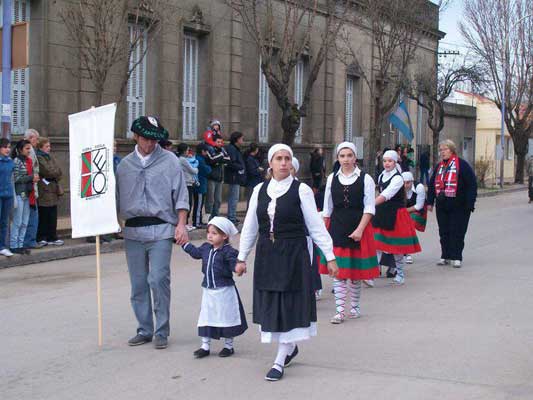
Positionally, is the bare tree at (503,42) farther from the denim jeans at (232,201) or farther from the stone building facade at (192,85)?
the denim jeans at (232,201)

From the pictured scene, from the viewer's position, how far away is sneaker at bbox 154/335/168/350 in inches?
296

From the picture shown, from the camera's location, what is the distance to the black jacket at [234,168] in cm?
1809

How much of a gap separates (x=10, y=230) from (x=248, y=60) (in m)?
14.0

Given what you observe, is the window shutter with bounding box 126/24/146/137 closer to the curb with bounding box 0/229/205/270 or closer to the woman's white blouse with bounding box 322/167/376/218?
the curb with bounding box 0/229/205/270

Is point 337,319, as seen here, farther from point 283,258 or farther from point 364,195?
point 283,258

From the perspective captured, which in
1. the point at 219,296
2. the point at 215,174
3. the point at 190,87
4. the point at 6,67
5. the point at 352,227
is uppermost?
the point at 190,87

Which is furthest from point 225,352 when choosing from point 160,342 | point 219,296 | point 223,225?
point 223,225

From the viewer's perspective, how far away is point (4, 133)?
44.8 ft

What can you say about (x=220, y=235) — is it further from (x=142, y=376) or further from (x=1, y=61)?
(x=1, y=61)

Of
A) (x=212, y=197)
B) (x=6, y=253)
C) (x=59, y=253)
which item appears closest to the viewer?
(x=6, y=253)

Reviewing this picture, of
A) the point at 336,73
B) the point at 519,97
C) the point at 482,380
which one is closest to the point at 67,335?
the point at 482,380

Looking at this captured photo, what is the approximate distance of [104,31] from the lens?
16.6 metres

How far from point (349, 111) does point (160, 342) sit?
26.8 meters

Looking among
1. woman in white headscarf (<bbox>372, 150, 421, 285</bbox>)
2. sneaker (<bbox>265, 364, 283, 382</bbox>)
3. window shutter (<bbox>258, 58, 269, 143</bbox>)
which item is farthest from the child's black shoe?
window shutter (<bbox>258, 58, 269, 143</bbox>)
